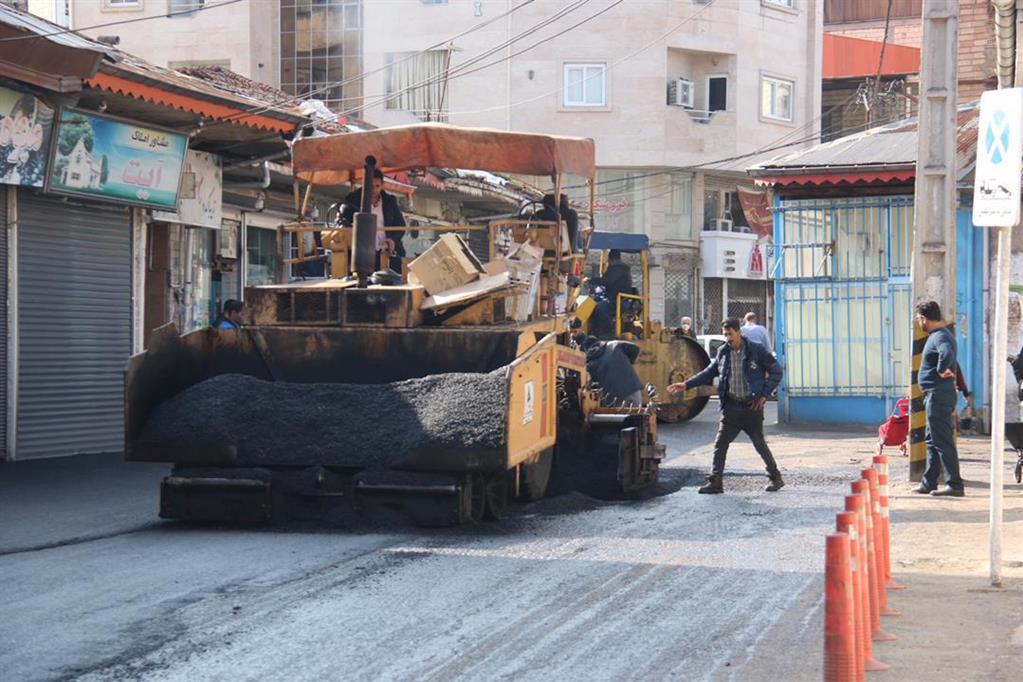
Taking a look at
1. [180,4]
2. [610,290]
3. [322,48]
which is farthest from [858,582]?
[180,4]

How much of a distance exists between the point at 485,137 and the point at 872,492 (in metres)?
6.23

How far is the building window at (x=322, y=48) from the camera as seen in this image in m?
46.2

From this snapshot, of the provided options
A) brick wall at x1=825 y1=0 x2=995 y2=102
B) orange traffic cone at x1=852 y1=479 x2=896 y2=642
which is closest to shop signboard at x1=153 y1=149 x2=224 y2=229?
brick wall at x1=825 y1=0 x2=995 y2=102

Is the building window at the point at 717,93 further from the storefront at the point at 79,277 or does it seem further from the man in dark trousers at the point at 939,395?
the man in dark trousers at the point at 939,395

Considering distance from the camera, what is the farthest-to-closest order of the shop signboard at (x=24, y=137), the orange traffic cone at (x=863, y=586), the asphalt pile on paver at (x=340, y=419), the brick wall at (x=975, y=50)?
the brick wall at (x=975, y=50), the shop signboard at (x=24, y=137), the asphalt pile on paver at (x=340, y=419), the orange traffic cone at (x=863, y=586)

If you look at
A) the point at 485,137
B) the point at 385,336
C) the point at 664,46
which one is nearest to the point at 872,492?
the point at 385,336

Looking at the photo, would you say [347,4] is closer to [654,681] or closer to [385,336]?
[385,336]

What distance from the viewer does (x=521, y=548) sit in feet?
34.3

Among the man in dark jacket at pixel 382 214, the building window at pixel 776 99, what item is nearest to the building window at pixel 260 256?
the man in dark jacket at pixel 382 214

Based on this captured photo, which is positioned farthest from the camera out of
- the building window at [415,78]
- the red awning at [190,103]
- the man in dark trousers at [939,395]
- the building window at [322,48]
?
the building window at [322,48]

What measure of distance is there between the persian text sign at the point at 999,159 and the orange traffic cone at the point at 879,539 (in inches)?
80.7

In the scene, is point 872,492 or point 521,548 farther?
point 521,548

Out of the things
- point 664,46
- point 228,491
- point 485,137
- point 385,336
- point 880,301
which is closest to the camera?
point 228,491

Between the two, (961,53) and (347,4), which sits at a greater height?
(347,4)
